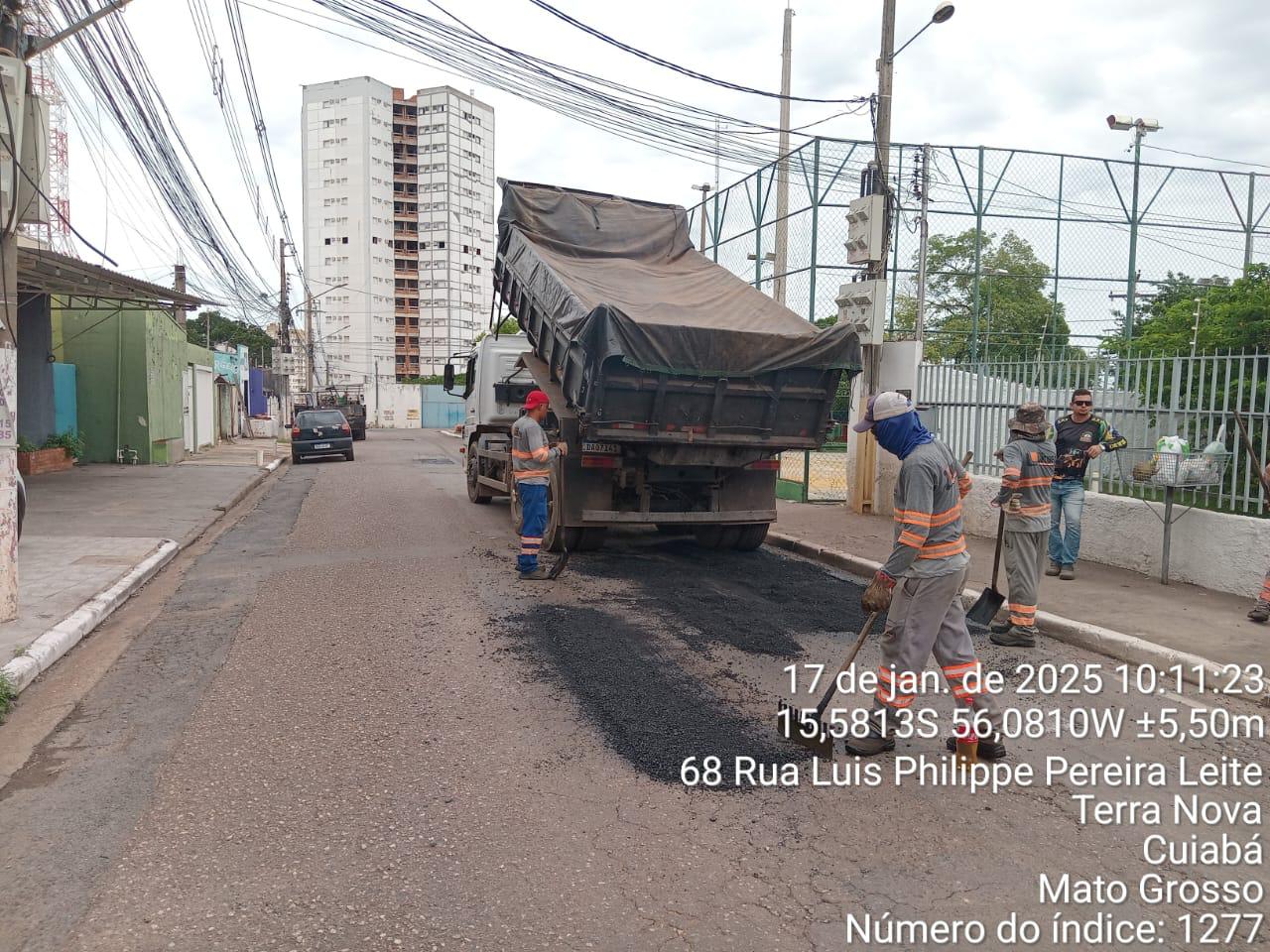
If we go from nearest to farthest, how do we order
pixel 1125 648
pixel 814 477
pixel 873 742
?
pixel 873 742 → pixel 1125 648 → pixel 814 477

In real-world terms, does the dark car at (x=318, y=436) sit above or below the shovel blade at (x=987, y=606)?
above

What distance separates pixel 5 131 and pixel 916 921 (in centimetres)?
798

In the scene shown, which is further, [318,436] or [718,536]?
[318,436]

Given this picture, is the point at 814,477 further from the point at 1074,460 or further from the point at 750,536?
the point at 1074,460

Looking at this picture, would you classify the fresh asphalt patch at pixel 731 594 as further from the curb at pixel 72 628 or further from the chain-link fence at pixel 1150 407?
the curb at pixel 72 628

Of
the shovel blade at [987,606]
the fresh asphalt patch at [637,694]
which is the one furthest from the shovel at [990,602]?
the fresh asphalt patch at [637,694]

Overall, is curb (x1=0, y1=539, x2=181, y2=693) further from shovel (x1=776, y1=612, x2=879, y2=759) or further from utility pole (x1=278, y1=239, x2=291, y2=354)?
utility pole (x1=278, y1=239, x2=291, y2=354)

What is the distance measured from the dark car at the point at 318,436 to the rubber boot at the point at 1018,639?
2320 cm

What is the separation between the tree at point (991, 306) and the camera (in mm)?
22453

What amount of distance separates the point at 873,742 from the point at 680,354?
4.79 m

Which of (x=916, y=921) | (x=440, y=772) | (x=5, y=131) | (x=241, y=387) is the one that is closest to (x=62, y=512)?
(x=5, y=131)

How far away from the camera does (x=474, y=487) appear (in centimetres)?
1500

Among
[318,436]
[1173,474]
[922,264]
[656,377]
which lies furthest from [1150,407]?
[318,436]

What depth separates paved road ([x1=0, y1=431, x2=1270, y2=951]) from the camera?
3.06 meters
